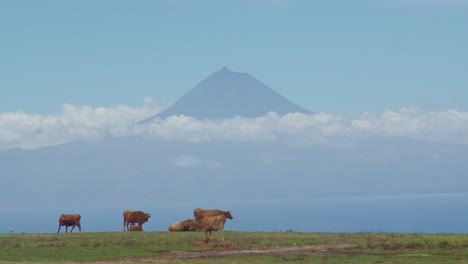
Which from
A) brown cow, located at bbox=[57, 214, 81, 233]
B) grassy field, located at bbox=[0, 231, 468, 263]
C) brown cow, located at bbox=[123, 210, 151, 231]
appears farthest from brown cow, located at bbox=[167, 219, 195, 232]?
brown cow, located at bbox=[57, 214, 81, 233]

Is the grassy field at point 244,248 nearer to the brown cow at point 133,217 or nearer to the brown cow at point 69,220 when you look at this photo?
the brown cow at point 69,220

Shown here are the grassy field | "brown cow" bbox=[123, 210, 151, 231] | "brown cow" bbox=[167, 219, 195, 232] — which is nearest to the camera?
the grassy field

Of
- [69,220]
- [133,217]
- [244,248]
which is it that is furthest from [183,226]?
[244,248]

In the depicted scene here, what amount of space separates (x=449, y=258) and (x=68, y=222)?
2881cm

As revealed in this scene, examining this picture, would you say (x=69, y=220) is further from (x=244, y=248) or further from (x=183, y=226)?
(x=244, y=248)

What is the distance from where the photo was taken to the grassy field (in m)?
38.7

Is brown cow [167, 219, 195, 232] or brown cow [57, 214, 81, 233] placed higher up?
brown cow [57, 214, 81, 233]

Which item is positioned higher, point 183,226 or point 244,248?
point 183,226

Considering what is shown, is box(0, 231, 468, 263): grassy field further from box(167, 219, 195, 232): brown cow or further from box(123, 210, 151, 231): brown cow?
box(123, 210, 151, 231): brown cow

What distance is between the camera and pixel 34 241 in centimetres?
4709

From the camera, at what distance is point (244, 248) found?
4338 centimetres

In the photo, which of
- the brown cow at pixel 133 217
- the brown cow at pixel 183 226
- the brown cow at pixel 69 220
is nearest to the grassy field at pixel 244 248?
the brown cow at pixel 183 226

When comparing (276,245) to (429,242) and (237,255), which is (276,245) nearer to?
(237,255)

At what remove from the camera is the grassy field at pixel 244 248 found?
127 feet
